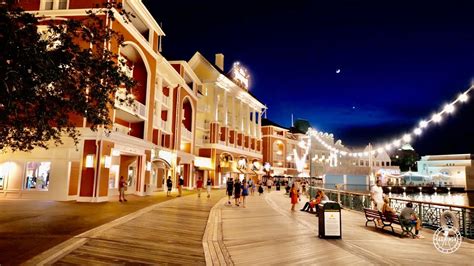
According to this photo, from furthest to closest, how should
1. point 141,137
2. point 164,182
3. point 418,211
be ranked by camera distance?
point 164,182, point 141,137, point 418,211

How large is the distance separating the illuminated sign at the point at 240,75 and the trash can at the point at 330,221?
147 ft

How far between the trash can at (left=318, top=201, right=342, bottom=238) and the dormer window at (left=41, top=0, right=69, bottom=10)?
2004cm

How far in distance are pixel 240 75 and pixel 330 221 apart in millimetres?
47730

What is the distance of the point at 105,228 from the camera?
9.95 metres

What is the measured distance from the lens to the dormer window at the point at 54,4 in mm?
20569

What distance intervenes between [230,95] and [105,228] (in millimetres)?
41928

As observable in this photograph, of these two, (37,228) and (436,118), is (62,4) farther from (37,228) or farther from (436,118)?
(436,118)

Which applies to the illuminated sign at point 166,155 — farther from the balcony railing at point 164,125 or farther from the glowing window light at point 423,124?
the glowing window light at point 423,124

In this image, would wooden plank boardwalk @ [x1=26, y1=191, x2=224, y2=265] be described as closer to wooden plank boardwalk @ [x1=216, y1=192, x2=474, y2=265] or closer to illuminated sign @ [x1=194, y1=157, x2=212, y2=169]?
wooden plank boardwalk @ [x1=216, y1=192, x2=474, y2=265]

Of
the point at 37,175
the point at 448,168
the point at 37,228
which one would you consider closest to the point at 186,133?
the point at 37,175

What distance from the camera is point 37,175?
19.1 meters

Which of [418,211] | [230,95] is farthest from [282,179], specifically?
[418,211]

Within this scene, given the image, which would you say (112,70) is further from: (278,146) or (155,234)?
(278,146)

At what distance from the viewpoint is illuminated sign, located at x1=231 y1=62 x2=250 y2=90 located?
53.7m
